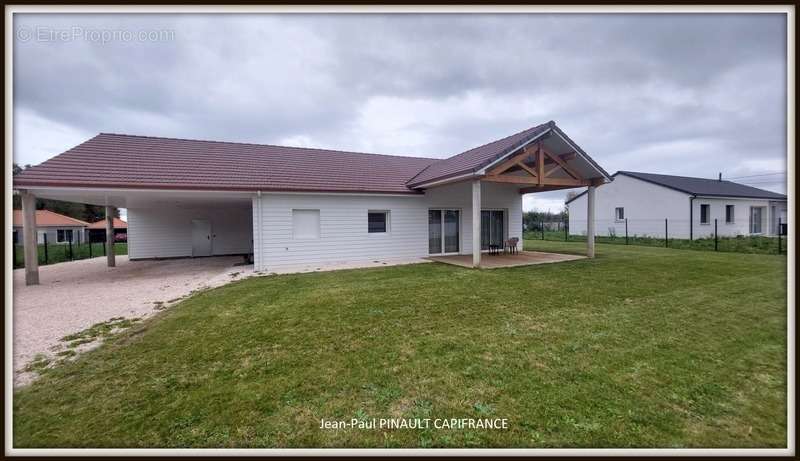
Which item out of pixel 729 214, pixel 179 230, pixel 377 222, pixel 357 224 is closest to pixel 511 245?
pixel 377 222

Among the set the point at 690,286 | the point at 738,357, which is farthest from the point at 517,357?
the point at 690,286

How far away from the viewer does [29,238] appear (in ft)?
26.4

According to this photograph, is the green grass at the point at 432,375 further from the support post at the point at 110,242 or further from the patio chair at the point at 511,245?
the support post at the point at 110,242

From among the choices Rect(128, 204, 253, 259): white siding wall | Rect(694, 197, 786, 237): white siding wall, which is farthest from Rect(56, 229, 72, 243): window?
Rect(694, 197, 786, 237): white siding wall

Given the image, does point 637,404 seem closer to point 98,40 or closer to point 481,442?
point 481,442

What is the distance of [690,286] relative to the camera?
684cm

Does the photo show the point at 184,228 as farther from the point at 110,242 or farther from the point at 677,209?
the point at 677,209

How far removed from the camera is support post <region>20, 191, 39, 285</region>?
Answer: 315 inches

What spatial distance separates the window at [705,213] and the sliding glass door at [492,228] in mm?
15617

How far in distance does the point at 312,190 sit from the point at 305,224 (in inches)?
48.2

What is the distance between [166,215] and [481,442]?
16966mm

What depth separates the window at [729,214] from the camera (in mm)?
21094

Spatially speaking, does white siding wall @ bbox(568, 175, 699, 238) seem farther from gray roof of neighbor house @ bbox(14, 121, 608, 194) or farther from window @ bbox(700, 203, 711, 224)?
gray roof of neighbor house @ bbox(14, 121, 608, 194)

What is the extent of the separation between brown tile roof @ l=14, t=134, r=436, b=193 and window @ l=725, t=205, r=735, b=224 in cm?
2198
